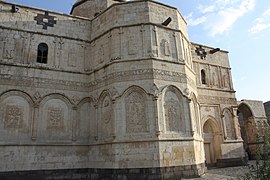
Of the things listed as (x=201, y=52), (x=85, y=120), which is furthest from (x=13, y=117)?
(x=201, y=52)

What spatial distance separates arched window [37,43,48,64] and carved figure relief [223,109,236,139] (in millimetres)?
11753

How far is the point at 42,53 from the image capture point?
1195 centimetres

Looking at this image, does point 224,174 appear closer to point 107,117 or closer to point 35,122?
point 107,117

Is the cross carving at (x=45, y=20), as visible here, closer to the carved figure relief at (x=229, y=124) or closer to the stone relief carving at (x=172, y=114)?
the stone relief carving at (x=172, y=114)

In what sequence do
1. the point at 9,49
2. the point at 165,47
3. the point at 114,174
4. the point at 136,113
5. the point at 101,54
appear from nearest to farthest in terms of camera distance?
the point at 114,174 → the point at 136,113 → the point at 9,49 → the point at 165,47 → the point at 101,54

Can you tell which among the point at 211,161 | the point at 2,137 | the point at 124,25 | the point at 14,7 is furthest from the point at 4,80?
the point at 211,161

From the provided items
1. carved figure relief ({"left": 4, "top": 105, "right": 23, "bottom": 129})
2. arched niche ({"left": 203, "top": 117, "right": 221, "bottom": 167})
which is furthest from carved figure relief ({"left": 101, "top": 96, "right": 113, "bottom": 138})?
arched niche ({"left": 203, "top": 117, "right": 221, "bottom": 167})

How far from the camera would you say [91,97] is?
39.6ft

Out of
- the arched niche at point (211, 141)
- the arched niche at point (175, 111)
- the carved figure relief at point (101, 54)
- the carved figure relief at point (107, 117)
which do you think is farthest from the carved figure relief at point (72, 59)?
the arched niche at point (211, 141)

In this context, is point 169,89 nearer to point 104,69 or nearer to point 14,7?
point 104,69

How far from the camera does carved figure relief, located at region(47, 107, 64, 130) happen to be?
11.1 m

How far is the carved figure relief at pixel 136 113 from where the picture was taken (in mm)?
10008

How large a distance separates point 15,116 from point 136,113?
5.53m

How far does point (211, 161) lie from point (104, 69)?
361 inches
